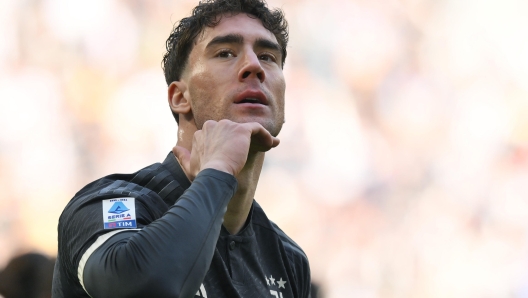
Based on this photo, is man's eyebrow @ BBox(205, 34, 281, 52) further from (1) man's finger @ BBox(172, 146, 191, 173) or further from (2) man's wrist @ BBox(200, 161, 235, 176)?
(2) man's wrist @ BBox(200, 161, 235, 176)

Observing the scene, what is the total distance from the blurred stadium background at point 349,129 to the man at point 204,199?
2551 millimetres

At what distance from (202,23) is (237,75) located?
47cm

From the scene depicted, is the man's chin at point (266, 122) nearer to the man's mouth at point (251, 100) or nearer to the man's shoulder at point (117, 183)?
the man's mouth at point (251, 100)

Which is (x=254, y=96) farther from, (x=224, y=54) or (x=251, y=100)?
(x=224, y=54)

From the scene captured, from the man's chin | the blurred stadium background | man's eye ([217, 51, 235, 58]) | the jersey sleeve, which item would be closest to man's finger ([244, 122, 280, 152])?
the man's chin

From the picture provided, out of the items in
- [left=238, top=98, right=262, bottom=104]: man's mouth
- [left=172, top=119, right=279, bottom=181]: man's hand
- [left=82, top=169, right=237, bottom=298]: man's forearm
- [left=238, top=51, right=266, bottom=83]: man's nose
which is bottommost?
[left=82, top=169, right=237, bottom=298]: man's forearm

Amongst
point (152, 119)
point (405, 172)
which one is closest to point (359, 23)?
point (405, 172)

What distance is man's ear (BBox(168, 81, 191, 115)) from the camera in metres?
2.79

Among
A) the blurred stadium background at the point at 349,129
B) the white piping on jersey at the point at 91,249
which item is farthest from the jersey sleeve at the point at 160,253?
the blurred stadium background at the point at 349,129

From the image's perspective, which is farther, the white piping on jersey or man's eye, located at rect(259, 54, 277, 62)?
man's eye, located at rect(259, 54, 277, 62)

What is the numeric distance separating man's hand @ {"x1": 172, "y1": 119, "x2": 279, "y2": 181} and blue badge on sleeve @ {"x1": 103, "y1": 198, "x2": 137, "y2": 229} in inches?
10.4

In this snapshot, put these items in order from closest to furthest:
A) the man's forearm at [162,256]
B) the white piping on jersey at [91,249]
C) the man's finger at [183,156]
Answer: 1. the man's forearm at [162,256]
2. the white piping on jersey at [91,249]
3. the man's finger at [183,156]

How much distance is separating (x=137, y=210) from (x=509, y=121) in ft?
19.0

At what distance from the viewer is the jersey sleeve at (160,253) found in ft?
5.61
